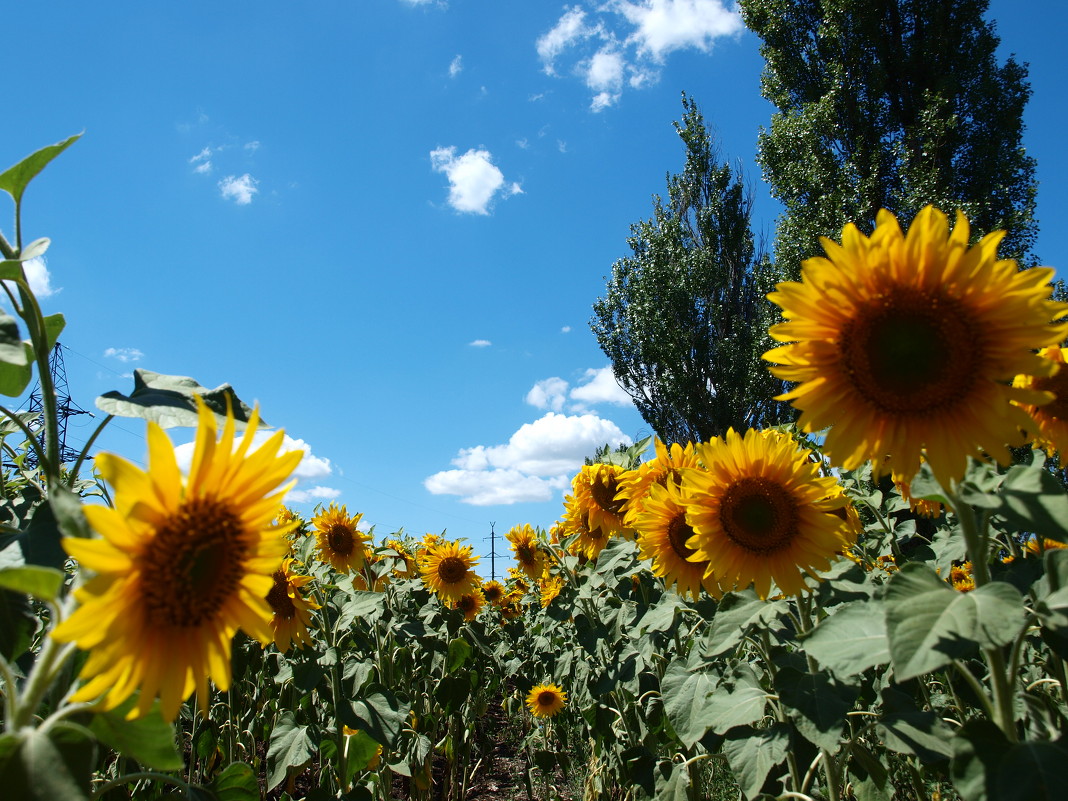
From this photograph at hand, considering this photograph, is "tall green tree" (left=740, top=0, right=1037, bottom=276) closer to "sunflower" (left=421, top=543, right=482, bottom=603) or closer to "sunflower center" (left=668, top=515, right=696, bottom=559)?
"sunflower" (left=421, top=543, right=482, bottom=603)

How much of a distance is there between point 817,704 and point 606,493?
1.62 meters

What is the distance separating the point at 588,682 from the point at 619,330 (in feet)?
57.3

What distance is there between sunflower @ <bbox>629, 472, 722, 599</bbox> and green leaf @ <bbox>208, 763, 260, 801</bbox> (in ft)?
4.19

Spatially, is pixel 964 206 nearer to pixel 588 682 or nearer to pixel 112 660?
pixel 588 682

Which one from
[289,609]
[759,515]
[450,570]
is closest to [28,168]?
[759,515]

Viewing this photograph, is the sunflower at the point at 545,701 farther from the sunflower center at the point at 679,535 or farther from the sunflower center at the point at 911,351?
the sunflower center at the point at 911,351

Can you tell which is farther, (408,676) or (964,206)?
(964,206)

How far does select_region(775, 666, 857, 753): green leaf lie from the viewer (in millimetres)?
1228

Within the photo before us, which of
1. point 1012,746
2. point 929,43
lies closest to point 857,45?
point 929,43

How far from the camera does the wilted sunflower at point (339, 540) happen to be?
3.61m

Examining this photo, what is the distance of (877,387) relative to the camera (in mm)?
1124

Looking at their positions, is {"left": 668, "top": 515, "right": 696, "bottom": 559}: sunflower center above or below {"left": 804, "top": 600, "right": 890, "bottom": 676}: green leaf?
above

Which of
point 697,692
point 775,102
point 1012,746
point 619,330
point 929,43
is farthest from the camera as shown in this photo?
point 619,330

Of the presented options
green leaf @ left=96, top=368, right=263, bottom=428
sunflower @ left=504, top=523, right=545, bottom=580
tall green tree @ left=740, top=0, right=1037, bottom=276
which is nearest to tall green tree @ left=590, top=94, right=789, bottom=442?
tall green tree @ left=740, top=0, right=1037, bottom=276
